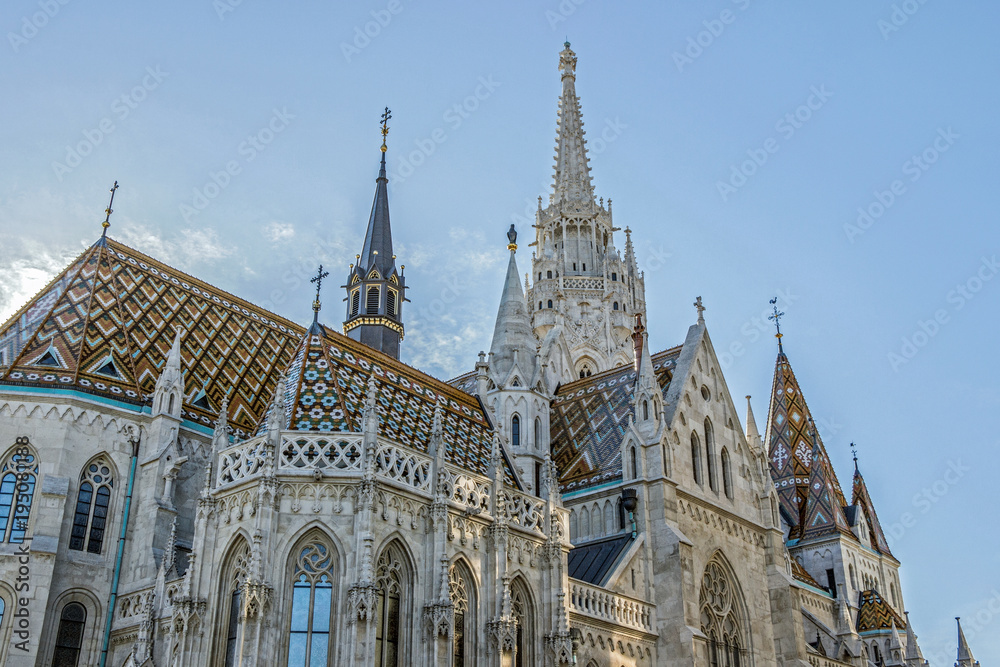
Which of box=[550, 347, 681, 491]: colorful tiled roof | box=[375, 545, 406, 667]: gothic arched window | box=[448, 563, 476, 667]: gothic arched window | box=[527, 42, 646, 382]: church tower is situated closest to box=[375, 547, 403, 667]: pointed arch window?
box=[375, 545, 406, 667]: gothic arched window

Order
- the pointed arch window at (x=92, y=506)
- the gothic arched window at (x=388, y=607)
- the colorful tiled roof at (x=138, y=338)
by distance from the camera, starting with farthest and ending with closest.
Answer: the colorful tiled roof at (x=138, y=338) → the pointed arch window at (x=92, y=506) → the gothic arched window at (x=388, y=607)

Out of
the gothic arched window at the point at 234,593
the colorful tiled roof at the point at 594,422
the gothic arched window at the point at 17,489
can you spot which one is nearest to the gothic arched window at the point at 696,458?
the colorful tiled roof at the point at 594,422

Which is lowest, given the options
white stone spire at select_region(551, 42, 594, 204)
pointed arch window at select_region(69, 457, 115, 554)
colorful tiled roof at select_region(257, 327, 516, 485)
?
pointed arch window at select_region(69, 457, 115, 554)

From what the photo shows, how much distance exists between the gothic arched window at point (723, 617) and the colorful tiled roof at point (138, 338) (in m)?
12.2

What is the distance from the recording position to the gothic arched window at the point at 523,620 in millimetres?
19875

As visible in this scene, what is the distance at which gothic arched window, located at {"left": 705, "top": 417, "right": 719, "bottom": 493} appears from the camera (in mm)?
27719

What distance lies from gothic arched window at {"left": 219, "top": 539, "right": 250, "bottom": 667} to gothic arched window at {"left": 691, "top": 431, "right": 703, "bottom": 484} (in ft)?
44.7

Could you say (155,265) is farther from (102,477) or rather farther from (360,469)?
(360,469)

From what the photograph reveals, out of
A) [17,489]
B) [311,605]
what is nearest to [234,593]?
[311,605]

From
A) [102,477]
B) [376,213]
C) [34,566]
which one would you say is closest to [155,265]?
[102,477]

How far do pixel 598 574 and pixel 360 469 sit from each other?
8.78 m

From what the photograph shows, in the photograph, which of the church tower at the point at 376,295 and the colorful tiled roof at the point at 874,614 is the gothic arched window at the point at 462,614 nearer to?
the church tower at the point at 376,295

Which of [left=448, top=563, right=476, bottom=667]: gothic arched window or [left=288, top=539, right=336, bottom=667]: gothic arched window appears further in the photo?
[left=448, top=563, right=476, bottom=667]: gothic arched window

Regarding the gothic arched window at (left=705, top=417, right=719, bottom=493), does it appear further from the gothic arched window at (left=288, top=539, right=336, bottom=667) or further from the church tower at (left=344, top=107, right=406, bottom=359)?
the church tower at (left=344, top=107, right=406, bottom=359)
